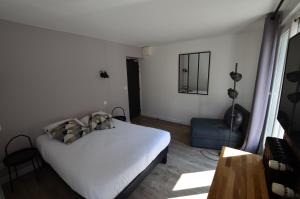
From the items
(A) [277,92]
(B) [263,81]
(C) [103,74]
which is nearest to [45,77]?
(C) [103,74]

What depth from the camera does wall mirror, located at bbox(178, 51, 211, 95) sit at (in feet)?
12.3

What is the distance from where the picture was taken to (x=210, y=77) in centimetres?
369

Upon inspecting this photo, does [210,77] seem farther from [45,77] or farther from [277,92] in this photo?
[45,77]

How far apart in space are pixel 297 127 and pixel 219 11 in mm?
1769

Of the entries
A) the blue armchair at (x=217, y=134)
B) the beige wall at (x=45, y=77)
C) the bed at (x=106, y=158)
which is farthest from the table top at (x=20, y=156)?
the blue armchair at (x=217, y=134)

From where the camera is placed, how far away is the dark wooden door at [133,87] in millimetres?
A: 4688

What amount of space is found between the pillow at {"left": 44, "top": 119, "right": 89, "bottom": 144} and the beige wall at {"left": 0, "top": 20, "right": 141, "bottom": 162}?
369 mm

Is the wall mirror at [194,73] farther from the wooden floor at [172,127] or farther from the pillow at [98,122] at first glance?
the pillow at [98,122]

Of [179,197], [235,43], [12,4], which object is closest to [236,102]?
[235,43]

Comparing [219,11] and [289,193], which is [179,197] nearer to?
[289,193]

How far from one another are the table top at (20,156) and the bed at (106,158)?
115 millimetres

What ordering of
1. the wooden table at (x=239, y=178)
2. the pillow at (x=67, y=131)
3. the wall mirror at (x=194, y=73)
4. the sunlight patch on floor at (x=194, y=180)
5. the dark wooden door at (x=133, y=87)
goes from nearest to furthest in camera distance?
the wooden table at (x=239, y=178)
the sunlight patch on floor at (x=194, y=180)
the pillow at (x=67, y=131)
the wall mirror at (x=194, y=73)
the dark wooden door at (x=133, y=87)

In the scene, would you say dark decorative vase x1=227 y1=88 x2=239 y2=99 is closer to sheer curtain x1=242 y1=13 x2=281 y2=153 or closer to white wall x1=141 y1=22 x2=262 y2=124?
sheer curtain x1=242 y1=13 x2=281 y2=153

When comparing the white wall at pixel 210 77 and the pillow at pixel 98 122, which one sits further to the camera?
the white wall at pixel 210 77
